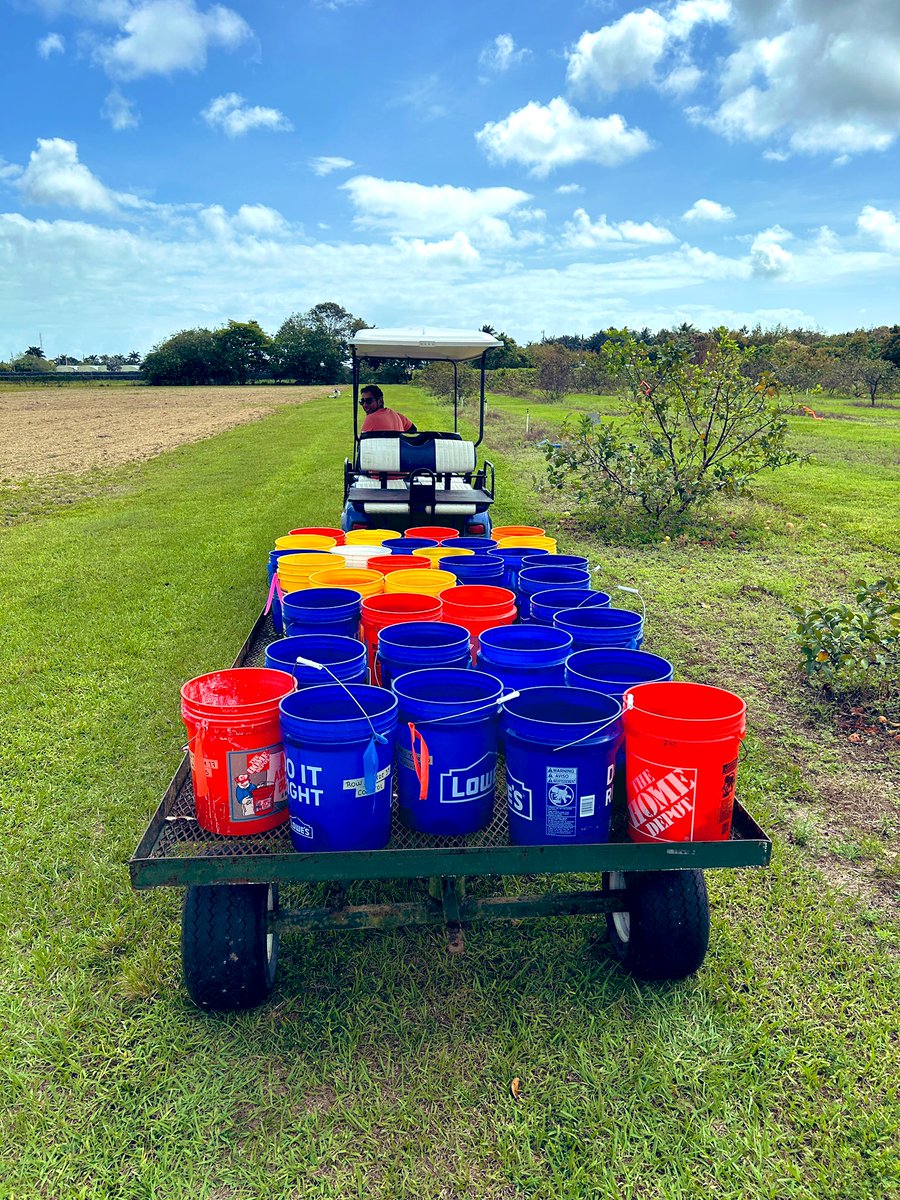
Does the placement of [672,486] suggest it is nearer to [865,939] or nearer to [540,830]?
[865,939]

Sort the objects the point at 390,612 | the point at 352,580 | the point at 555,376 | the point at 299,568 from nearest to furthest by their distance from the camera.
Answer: the point at 390,612 → the point at 352,580 → the point at 299,568 → the point at 555,376

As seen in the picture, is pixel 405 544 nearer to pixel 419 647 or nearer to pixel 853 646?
pixel 419 647

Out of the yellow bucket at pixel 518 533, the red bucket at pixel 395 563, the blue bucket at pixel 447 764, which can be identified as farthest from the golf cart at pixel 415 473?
the blue bucket at pixel 447 764

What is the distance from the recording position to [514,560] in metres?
4.72

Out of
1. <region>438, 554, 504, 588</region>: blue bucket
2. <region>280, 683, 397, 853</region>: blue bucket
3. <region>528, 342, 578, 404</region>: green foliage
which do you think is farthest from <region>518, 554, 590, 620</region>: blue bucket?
<region>528, 342, 578, 404</region>: green foliage

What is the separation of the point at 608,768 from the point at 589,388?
37.6 metres

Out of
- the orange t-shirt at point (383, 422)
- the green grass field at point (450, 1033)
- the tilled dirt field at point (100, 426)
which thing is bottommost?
the green grass field at point (450, 1033)

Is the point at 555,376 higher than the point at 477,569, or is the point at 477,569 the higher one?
the point at 555,376

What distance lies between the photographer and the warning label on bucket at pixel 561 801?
2453mm

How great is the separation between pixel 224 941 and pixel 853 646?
4.48 metres

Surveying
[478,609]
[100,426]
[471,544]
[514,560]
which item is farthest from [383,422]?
[100,426]

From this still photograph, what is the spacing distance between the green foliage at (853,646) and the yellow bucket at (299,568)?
326 cm

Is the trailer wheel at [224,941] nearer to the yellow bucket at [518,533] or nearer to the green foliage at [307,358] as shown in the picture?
the yellow bucket at [518,533]

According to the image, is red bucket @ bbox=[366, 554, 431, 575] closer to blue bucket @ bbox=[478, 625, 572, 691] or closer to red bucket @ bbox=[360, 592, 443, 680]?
red bucket @ bbox=[360, 592, 443, 680]
